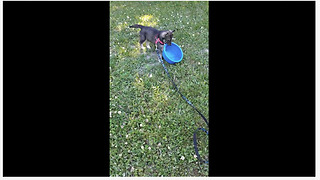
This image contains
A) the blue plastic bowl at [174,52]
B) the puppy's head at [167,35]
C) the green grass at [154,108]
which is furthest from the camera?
the blue plastic bowl at [174,52]

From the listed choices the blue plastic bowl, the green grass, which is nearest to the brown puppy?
the blue plastic bowl

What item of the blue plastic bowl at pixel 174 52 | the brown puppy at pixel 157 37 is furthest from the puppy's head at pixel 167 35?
the blue plastic bowl at pixel 174 52

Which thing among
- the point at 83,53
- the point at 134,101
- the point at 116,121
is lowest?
the point at 116,121

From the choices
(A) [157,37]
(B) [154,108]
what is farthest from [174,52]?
(B) [154,108]

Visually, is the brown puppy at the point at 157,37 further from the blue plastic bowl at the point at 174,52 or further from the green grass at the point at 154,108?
the green grass at the point at 154,108

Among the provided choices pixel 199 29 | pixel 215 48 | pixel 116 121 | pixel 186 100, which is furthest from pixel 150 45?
pixel 215 48

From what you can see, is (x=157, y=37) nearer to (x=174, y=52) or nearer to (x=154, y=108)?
(x=174, y=52)

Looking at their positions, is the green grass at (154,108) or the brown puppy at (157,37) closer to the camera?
the green grass at (154,108)

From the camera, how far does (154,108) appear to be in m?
3.52

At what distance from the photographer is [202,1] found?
7.93 metres

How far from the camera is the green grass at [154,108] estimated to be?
287 centimetres

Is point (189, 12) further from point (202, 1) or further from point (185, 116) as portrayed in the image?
point (185, 116)

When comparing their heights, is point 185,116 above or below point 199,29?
below

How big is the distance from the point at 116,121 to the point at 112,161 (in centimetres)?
65
